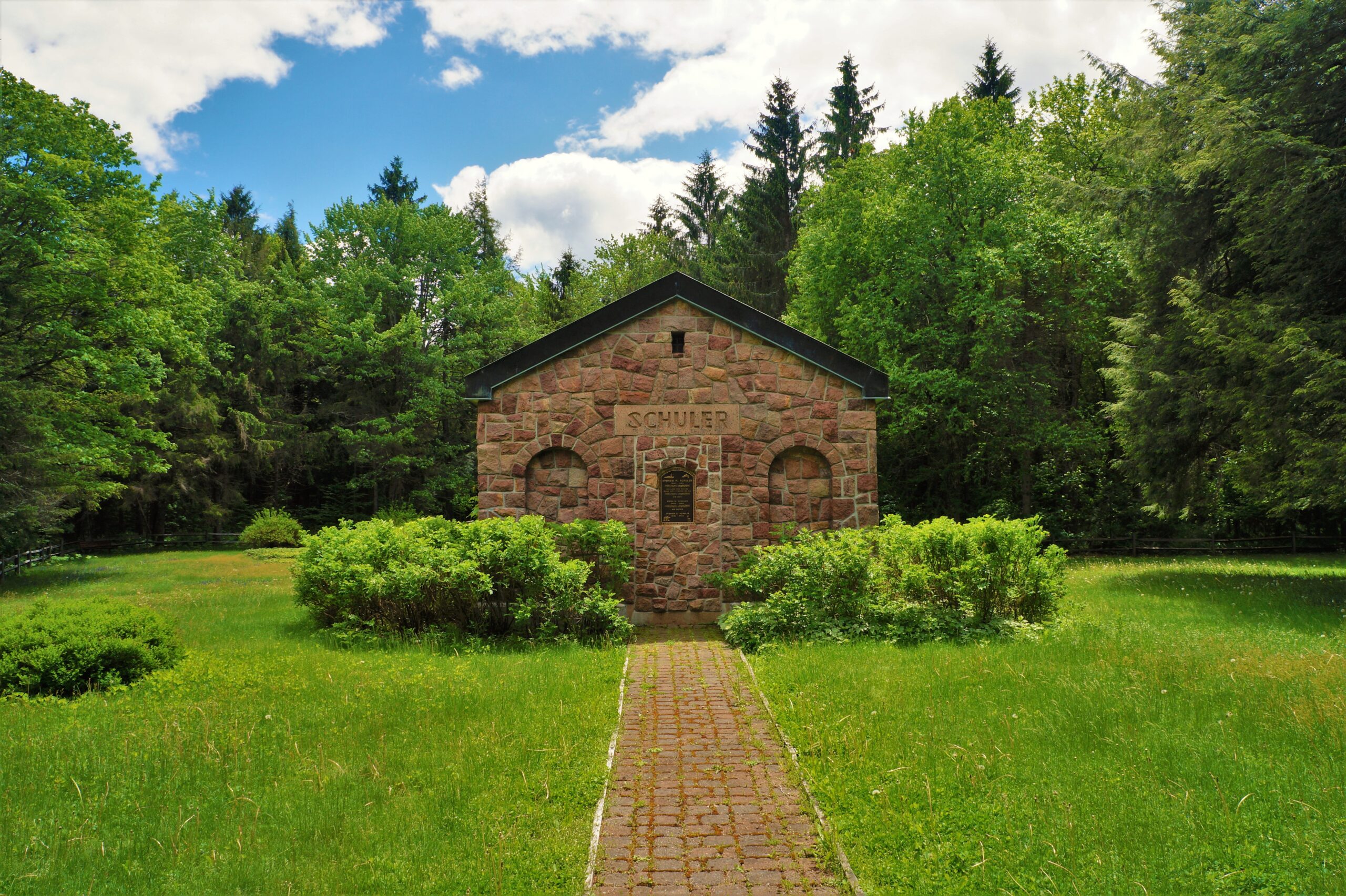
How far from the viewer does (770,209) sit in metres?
38.3

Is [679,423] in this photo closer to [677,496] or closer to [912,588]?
[677,496]

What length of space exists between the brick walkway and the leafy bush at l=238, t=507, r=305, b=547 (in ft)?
81.9

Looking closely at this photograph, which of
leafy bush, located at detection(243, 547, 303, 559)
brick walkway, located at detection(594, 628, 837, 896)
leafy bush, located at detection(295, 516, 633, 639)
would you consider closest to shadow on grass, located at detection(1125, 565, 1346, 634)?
brick walkway, located at detection(594, 628, 837, 896)

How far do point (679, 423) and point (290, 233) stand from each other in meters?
45.5

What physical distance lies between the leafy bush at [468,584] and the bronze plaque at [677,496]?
153 centimetres

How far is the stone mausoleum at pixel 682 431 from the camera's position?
1261 cm

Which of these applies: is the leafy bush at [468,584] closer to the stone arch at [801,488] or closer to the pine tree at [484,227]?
the stone arch at [801,488]

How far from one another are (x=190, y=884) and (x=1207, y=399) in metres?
16.5

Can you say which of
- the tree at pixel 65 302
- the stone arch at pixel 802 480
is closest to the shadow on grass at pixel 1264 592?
the stone arch at pixel 802 480

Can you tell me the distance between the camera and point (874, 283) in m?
24.4

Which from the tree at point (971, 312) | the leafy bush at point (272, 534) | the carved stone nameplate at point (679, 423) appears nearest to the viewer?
the carved stone nameplate at point (679, 423)

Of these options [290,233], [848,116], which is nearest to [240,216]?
[290,233]

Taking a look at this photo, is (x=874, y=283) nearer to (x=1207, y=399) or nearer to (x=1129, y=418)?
(x=1129, y=418)

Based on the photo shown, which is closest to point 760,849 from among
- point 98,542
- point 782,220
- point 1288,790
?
point 1288,790
